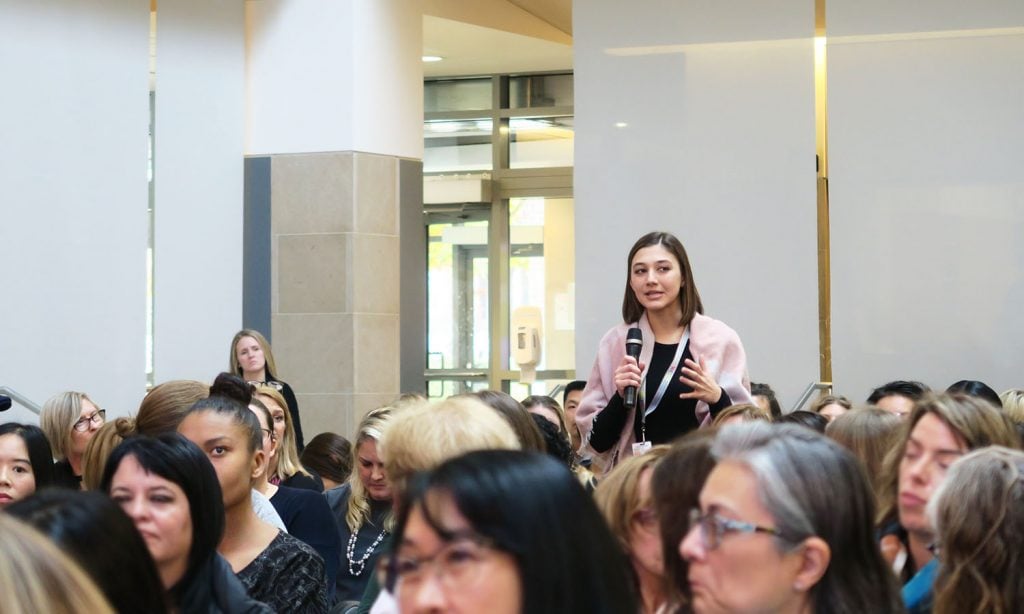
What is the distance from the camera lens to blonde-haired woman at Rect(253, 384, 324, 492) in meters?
6.23

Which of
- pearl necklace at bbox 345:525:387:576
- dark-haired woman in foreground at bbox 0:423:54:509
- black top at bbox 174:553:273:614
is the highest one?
dark-haired woman in foreground at bbox 0:423:54:509

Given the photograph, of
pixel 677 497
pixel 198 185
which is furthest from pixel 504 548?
pixel 198 185

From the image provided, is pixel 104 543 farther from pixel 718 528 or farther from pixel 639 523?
pixel 639 523

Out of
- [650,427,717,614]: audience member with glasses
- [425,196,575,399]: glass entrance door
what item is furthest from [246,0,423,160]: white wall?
[650,427,717,614]: audience member with glasses

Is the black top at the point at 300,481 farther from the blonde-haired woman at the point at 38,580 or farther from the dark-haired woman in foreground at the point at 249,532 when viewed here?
the blonde-haired woman at the point at 38,580

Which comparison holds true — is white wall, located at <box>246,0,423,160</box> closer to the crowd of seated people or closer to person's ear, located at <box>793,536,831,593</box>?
the crowd of seated people

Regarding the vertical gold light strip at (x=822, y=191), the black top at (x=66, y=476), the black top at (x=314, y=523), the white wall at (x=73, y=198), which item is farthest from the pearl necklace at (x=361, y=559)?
the vertical gold light strip at (x=822, y=191)

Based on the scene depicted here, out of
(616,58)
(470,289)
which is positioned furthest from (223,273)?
(470,289)

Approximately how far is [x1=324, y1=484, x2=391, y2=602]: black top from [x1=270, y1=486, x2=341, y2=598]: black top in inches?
4.0

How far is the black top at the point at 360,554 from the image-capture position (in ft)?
16.9

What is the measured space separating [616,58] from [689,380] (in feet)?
17.3

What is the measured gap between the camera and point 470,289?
1448cm

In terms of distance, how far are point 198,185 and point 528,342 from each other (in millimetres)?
4650

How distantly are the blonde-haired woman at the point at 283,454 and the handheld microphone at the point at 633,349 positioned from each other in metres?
1.68
